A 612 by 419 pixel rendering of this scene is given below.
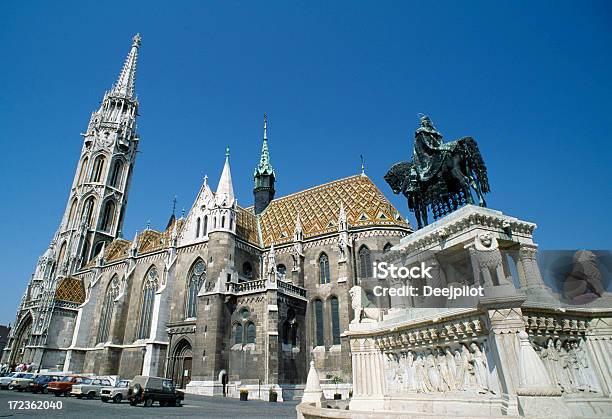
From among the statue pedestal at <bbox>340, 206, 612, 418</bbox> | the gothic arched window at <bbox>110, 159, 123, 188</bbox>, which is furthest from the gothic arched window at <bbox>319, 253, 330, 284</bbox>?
the gothic arched window at <bbox>110, 159, 123, 188</bbox>

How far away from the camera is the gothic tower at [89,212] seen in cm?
3819

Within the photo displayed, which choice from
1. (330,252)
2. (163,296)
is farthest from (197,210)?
(330,252)

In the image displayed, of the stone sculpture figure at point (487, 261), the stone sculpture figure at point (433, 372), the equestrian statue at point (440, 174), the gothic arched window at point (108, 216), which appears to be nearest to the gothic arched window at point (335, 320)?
the equestrian statue at point (440, 174)

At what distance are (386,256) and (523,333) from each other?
4.79 metres

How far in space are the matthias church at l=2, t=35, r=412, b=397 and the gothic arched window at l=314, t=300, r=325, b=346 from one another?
0.31 ft

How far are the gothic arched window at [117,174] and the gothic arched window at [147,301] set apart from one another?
2627 cm

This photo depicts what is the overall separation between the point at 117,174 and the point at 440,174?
55249 millimetres

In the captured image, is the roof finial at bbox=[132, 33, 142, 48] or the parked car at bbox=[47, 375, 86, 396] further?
the roof finial at bbox=[132, 33, 142, 48]

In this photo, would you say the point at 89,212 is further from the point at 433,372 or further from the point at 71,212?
the point at 433,372

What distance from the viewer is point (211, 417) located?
37.9 ft

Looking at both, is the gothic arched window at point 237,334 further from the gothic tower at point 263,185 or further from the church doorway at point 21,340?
the church doorway at point 21,340

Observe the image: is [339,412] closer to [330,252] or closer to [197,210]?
[330,252]

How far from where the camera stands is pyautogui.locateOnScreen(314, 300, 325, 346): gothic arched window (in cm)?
2619

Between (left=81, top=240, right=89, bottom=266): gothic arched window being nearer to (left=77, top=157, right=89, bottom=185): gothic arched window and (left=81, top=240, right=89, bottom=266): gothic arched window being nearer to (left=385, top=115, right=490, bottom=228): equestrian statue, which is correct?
(left=77, top=157, right=89, bottom=185): gothic arched window
